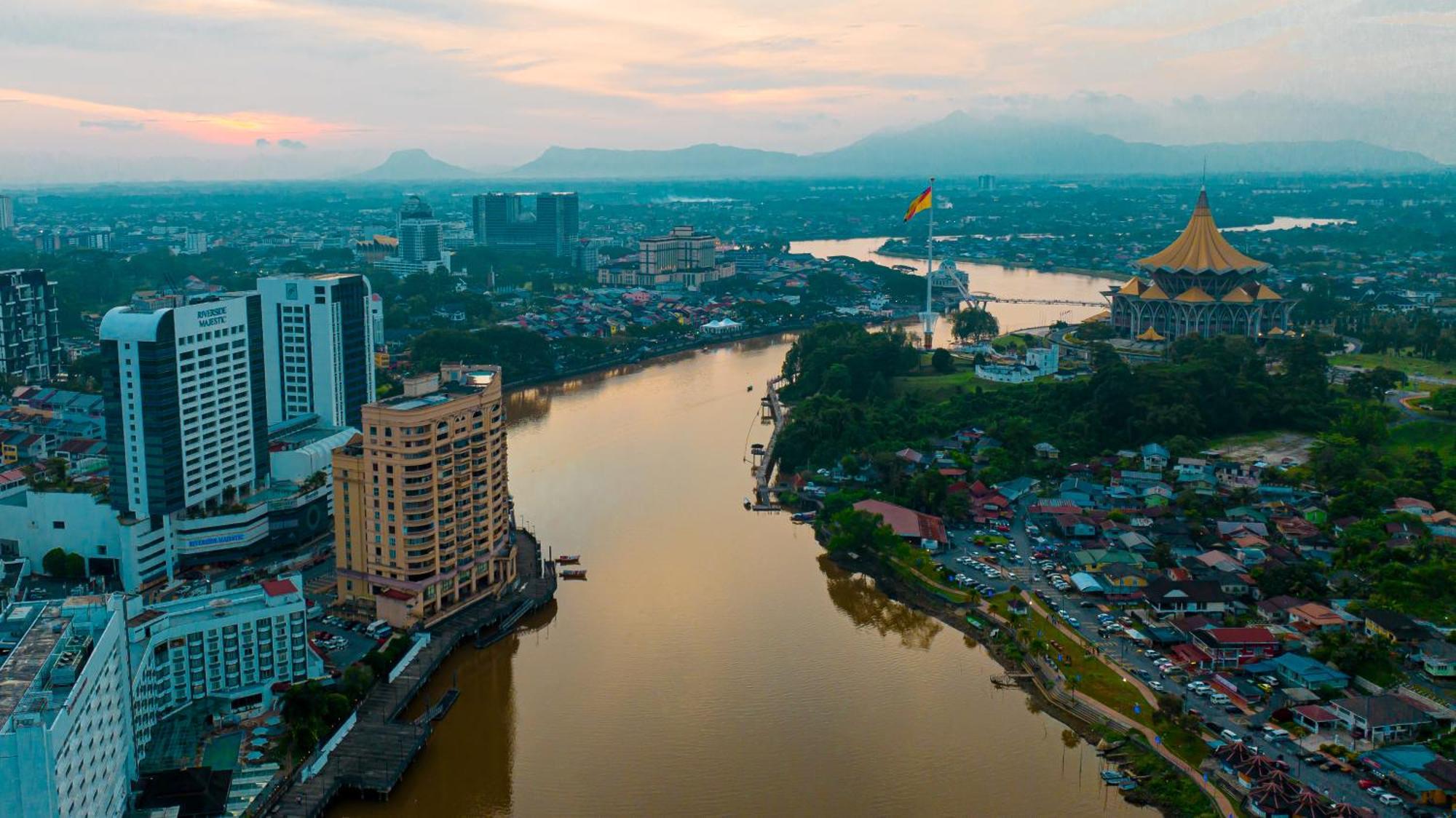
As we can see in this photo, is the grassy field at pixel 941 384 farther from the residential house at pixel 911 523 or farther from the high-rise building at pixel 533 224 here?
the high-rise building at pixel 533 224

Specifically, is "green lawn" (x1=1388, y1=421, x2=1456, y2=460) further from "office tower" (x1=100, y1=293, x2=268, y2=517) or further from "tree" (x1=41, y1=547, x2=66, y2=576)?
"tree" (x1=41, y1=547, x2=66, y2=576)

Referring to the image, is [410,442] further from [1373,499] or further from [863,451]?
[1373,499]

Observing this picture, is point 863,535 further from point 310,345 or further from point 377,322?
point 377,322

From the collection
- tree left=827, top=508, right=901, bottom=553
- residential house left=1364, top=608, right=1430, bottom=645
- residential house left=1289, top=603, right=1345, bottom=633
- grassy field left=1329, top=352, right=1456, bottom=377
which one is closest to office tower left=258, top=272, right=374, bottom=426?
tree left=827, top=508, right=901, bottom=553

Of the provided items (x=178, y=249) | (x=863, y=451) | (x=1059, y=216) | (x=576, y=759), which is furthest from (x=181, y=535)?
(x=1059, y=216)

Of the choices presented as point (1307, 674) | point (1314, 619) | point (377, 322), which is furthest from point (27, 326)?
point (1307, 674)
